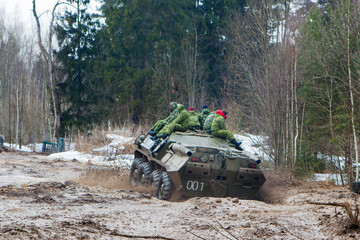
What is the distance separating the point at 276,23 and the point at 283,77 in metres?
3.53

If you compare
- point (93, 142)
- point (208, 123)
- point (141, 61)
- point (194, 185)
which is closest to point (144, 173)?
point (208, 123)

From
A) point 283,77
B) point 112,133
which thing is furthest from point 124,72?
point 283,77

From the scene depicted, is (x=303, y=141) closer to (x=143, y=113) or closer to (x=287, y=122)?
(x=287, y=122)

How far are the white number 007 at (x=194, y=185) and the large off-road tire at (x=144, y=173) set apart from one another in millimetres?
2332

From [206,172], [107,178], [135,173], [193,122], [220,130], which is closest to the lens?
[206,172]

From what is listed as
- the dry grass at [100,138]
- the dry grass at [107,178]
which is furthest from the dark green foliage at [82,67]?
the dry grass at [107,178]

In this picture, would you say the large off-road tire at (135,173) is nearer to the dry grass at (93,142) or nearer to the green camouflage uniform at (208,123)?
the green camouflage uniform at (208,123)

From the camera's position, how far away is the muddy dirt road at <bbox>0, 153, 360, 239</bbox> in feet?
20.8

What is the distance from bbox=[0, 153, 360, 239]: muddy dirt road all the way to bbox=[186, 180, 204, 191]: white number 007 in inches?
11.9

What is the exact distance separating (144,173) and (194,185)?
258 centimetres

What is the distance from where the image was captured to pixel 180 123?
12.6 meters

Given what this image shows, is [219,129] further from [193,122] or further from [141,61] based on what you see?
[141,61]

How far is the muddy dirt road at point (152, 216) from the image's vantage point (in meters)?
6.35

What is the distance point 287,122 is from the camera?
15898 mm
